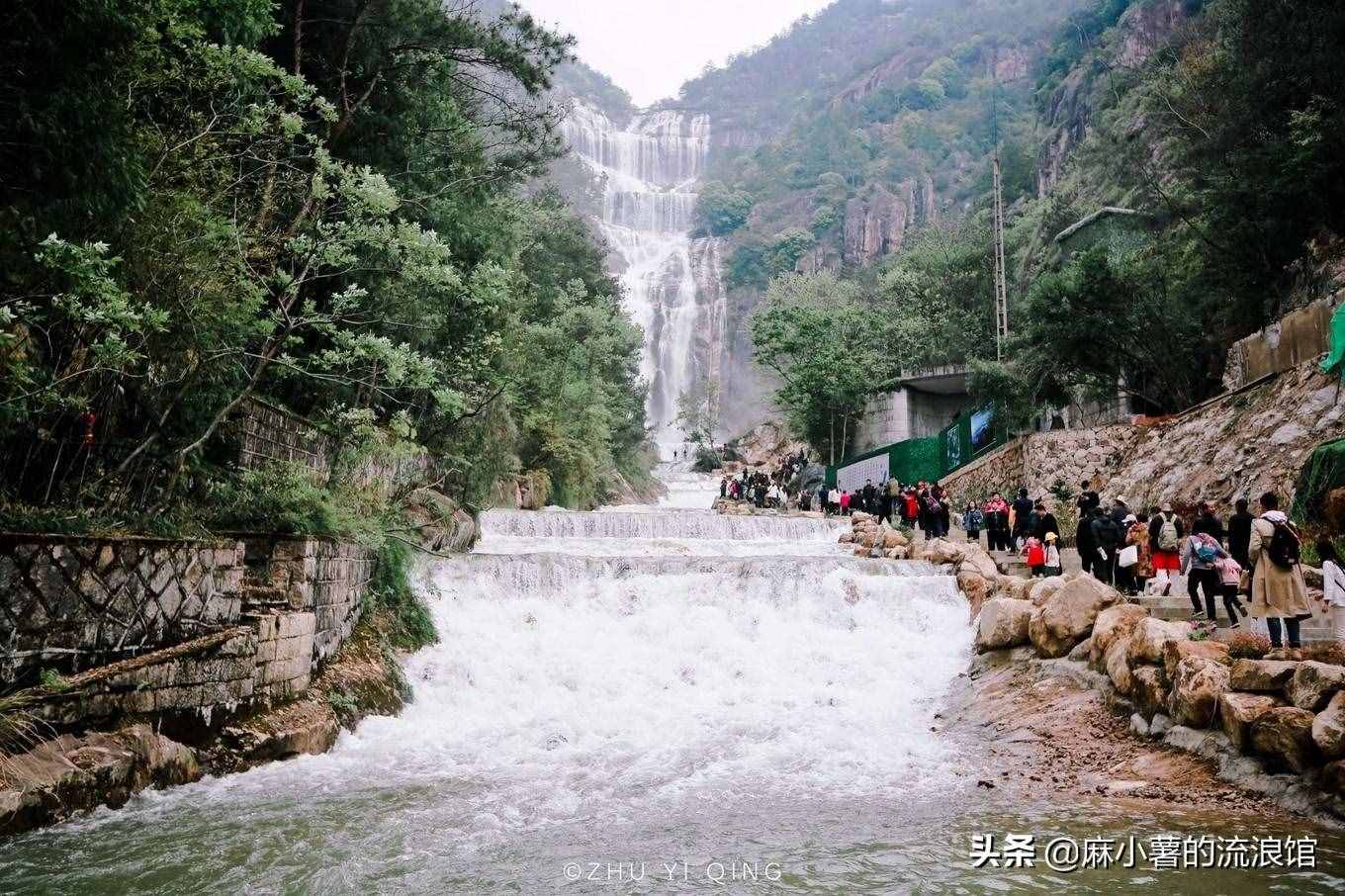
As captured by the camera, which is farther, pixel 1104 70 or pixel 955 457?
pixel 1104 70

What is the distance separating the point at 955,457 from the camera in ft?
83.8

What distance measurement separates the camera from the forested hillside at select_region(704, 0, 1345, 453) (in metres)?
17.7

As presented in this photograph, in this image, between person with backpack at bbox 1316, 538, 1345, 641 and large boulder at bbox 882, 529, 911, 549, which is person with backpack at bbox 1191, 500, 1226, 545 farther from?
large boulder at bbox 882, 529, 911, 549

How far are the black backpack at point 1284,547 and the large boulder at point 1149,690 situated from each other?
1.38 metres

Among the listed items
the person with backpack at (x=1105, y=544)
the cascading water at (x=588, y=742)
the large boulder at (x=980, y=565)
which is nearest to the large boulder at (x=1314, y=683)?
the cascading water at (x=588, y=742)

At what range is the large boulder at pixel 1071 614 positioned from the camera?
29.9 feet

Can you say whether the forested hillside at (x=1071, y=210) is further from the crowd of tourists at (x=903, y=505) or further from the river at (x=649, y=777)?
the river at (x=649, y=777)

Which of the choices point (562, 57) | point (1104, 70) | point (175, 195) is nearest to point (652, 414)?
point (1104, 70)

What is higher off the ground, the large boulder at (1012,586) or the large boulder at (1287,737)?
the large boulder at (1012,586)

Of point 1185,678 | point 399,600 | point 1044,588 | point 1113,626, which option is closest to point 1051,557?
point 1044,588

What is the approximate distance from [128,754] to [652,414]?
56955 mm

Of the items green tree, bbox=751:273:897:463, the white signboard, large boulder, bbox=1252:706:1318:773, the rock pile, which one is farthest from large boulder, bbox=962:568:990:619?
green tree, bbox=751:273:897:463

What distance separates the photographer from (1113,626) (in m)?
8.41

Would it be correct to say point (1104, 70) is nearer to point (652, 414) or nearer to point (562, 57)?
point (652, 414)
